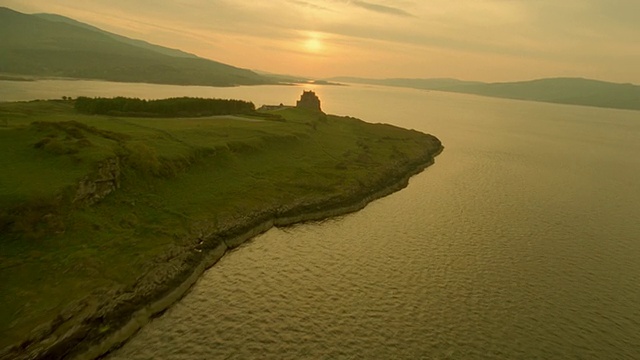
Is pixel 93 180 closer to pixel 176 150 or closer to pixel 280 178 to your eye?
pixel 176 150

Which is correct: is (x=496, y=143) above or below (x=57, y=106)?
below

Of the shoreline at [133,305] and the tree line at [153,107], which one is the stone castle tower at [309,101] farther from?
the shoreline at [133,305]

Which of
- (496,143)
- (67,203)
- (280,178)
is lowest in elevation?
(496,143)

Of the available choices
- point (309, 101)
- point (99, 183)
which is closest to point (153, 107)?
point (99, 183)

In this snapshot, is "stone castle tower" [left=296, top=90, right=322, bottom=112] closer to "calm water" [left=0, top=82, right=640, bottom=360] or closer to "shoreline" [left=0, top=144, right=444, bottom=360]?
"calm water" [left=0, top=82, right=640, bottom=360]

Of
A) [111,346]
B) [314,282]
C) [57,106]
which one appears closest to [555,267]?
[314,282]
